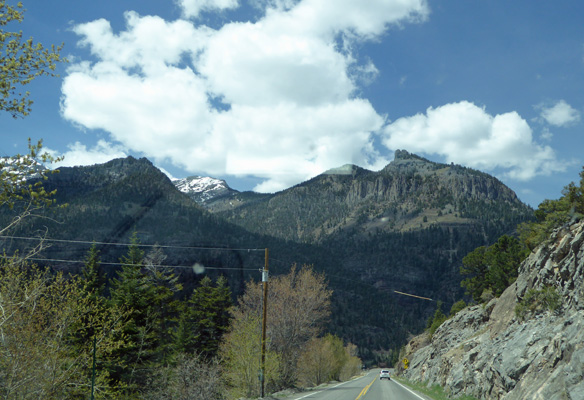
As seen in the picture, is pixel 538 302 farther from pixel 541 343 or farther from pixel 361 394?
pixel 361 394

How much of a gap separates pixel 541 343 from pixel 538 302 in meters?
6.18

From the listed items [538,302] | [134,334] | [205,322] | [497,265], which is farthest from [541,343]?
[205,322]

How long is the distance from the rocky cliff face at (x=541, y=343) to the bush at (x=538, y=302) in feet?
0.32

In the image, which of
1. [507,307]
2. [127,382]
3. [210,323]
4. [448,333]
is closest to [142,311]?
[127,382]

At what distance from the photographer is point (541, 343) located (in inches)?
636

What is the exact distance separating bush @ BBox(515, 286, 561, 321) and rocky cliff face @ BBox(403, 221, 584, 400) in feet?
0.32

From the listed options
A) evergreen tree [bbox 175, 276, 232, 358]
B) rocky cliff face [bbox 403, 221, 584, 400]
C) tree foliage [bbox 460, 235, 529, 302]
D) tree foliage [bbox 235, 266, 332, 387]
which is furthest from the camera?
evergreen tree [bbox 175, 276, 232, 358]

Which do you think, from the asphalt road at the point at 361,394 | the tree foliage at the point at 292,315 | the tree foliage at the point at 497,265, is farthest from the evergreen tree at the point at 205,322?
the tree foliage at the point at 497,265

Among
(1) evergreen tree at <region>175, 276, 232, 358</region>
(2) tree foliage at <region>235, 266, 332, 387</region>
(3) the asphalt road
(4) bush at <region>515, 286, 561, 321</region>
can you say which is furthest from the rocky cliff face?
(1) evergreen tree at <region>175, 276, 232, 358</region>

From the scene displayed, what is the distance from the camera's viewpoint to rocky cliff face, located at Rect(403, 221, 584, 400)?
503 inches

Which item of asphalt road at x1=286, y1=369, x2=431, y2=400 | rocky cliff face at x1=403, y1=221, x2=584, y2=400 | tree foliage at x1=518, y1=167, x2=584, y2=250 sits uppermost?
tree foliage at x1=518, y1=167, x2=584, y2=250

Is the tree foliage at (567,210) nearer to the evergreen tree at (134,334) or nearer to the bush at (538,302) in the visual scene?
the bush at (538,302)

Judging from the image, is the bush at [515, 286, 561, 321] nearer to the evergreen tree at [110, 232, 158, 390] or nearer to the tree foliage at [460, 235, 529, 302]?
the evergreen tree at [110, 232, 158, 390]

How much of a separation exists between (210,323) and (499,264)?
112 feet
